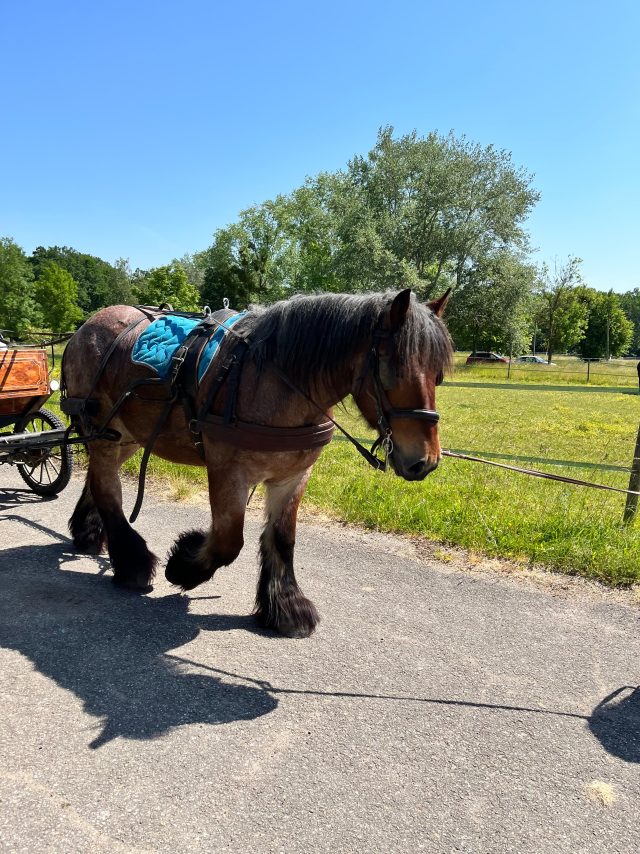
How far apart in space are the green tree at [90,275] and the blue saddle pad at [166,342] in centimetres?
7891

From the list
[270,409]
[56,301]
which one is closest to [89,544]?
[270,409]

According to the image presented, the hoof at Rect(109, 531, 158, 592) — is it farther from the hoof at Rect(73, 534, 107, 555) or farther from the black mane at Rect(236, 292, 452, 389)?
the black mane at Rect(236, 292, 452, 389)

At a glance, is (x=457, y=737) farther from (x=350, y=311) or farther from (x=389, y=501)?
(x=389, y=501)

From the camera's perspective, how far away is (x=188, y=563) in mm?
3555

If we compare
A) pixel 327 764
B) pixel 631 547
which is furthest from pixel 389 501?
pixel 327 764

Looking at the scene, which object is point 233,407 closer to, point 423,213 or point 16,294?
point 423,213

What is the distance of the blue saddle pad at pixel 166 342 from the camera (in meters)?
3.42

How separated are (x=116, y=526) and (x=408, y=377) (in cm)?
256

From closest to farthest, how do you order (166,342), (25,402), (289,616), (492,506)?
(289,616) < (166,342) < (25,402) < (492,506)

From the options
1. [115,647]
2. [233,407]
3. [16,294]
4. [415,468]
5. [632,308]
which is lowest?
[115,647]

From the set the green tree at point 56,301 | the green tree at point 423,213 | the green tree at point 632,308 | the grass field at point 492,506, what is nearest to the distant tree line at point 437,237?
the green tree at point 423,213

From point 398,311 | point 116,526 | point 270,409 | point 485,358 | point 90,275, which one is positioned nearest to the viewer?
point 398,311

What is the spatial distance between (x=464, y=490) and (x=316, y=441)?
3403 millimetres

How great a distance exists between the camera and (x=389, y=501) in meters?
5.62
